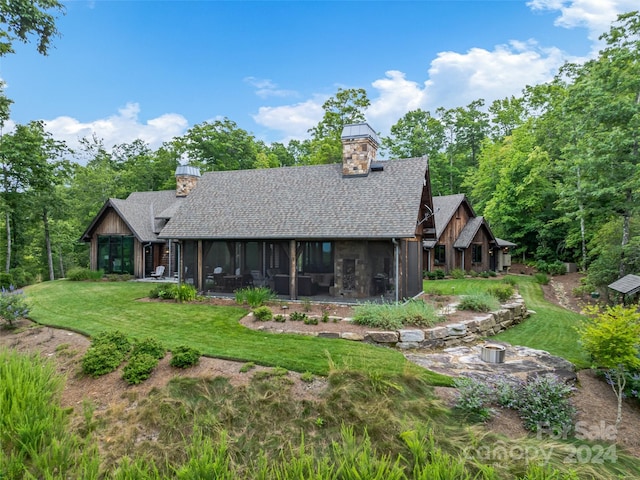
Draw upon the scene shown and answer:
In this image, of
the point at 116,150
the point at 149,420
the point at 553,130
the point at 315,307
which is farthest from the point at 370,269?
the point at 116,150

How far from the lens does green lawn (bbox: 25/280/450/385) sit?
694 cm

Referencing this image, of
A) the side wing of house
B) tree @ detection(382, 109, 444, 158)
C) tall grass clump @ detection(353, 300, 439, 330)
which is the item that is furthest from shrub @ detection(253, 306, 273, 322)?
tree @ detection(382, 109, 444, 158)

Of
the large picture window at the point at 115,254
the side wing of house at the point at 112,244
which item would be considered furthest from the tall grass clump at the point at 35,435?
the large picture window at the point at 115,254

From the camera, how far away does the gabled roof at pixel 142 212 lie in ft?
65.3

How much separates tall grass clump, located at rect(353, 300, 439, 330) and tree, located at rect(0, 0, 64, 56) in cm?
1165

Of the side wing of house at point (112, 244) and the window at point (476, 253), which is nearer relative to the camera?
the side wing of house at point (112, 244)

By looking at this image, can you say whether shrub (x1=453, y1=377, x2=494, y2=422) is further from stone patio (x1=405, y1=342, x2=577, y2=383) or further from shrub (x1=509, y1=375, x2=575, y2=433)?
stone patio (x1=405, y1=342, x2=577, y2=383)

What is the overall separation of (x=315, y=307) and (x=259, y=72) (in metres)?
12.2

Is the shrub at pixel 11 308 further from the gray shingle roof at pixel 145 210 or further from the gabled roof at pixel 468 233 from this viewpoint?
the gabled roof at pixel 468 233

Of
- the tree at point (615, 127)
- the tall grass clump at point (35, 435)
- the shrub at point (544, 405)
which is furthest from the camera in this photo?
the tree at point (615, 127)

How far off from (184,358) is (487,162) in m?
30.7

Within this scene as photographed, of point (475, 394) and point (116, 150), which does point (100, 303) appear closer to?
point (475, 394)

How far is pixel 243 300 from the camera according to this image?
1227 centimetres

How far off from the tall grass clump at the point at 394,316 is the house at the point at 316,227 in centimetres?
174
